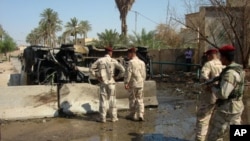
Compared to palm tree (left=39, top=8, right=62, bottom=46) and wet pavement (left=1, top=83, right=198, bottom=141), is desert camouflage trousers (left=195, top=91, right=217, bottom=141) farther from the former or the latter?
palm tree (left=39, top=8, right=62, bottom=46)

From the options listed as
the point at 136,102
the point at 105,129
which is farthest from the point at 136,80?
the point at 105,129

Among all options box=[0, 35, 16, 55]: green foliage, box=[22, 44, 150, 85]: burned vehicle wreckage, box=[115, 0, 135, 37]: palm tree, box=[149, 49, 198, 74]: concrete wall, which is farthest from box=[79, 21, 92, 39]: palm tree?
box=[22, 44, 150, 85]: burned vehicle wreckage

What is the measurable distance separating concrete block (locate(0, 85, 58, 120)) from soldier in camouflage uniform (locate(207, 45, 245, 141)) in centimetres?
518

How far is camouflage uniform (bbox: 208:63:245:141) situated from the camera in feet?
18.1

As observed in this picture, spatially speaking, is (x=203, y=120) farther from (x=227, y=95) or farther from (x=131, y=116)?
(x=131, y=116)

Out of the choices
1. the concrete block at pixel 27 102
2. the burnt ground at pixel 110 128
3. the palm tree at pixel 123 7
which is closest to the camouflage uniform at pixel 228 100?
the burnt ground at pixel 110 128

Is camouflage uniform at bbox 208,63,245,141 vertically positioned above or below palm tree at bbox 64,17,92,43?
below

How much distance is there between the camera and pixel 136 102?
31.8 feet

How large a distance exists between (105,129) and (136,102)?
1.29 metres

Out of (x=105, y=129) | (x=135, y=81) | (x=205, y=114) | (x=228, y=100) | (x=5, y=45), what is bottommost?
(x=105, y=129)

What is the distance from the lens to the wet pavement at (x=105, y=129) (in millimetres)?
8062

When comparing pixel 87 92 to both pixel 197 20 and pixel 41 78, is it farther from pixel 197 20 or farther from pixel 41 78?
pixel 197 20

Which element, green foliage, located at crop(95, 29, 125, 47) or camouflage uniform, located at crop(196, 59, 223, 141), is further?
green foliage, located at crop(95, 29, 125, 47)

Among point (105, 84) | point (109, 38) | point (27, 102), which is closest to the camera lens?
point (105, 84)
